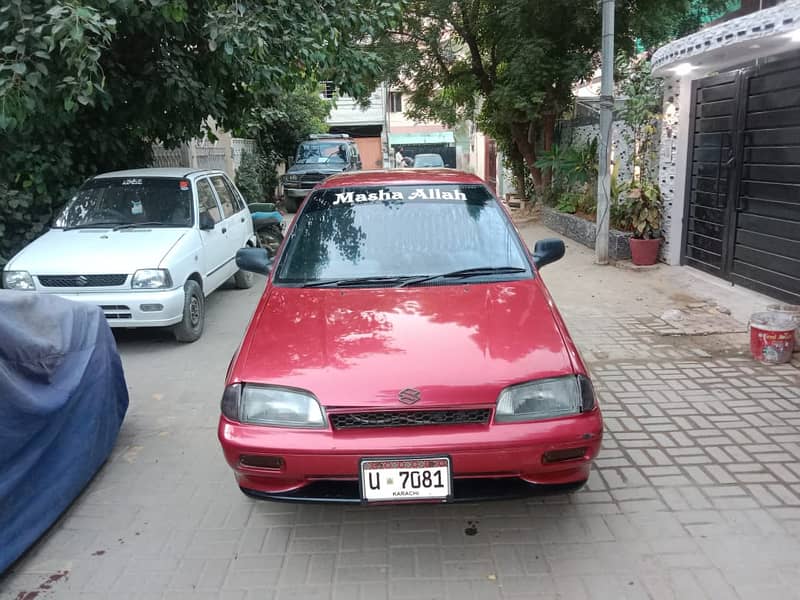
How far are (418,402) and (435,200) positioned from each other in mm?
1887

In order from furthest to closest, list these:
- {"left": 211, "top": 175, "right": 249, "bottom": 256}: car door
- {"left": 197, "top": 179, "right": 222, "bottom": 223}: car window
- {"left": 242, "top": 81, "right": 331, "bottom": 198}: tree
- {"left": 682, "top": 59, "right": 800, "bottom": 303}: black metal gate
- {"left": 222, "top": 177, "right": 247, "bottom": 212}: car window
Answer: {"left": 242, "top": 81, "right": 331, "bottom": 198}: tree
{"left": 222, "top": 177, "right": 247, "bottom": 212}: car window
{"left": 211, "top": 175, "right": 249, "bottom": 256}: car door
{"left": 197, "top": 179, "right": 222, "bottom": 223}: car window
{"left": 682, "top": 59, "right": 800, "bottom": 303}: black metal gate

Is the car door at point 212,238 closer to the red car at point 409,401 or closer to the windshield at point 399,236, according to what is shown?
the windshield at point 399,236

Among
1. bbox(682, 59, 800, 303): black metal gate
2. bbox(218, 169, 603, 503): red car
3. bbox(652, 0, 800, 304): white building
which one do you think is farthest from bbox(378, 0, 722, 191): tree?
bbox(218, 169, 603, 503): red car

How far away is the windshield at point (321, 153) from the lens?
1927 centimetres

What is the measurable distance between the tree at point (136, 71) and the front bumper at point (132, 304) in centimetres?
167

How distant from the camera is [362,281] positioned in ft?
12.1

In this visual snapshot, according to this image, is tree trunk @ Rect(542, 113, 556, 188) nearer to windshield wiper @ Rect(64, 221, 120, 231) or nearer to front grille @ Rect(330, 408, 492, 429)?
windshield wiper @ Rect(64, 221, 120, 231)

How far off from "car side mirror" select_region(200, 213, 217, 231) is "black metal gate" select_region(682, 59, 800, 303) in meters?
6.02

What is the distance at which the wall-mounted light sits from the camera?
24.9ft

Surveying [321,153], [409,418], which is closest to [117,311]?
[409,418]

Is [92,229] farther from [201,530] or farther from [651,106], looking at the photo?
[651,106]

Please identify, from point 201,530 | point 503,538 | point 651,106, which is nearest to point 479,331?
point 503,538

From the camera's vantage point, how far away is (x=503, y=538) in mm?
3131

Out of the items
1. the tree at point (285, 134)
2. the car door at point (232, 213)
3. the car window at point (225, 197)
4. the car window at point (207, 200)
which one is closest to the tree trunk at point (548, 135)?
the car door at point (232, 213)
